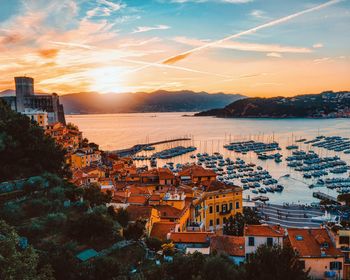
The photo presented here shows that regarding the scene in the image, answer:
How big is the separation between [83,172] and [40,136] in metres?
9.85

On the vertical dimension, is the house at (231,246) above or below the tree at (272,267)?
below

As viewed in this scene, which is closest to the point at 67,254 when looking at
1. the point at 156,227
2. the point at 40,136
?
the point at 156,227

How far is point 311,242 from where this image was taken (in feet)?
37.8

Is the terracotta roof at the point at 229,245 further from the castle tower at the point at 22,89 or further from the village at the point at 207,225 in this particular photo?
the castle tower at the point at 22,89

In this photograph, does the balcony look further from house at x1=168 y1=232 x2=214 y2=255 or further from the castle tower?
the castle tower

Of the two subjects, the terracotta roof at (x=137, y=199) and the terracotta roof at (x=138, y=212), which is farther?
the terracotta roof at (x=137, y=199)

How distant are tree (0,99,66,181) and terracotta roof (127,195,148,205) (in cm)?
299

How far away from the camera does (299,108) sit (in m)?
160

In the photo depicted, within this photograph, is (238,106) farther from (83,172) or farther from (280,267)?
(280,267)

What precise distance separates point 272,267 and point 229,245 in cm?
450

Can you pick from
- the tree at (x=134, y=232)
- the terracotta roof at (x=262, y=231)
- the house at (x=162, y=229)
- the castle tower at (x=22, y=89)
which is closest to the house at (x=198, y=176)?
the house at (x=162, y=229)

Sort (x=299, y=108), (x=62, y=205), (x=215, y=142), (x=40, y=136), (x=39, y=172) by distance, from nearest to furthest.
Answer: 1. (x=62, y=205)
2. (x=39, y=172)
3. (x=40, y=136)
4. (x=215, y=142)
5. (x=299, y=108)

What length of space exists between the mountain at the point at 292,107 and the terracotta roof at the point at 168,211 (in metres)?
149

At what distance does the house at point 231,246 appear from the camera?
11.5 meters
